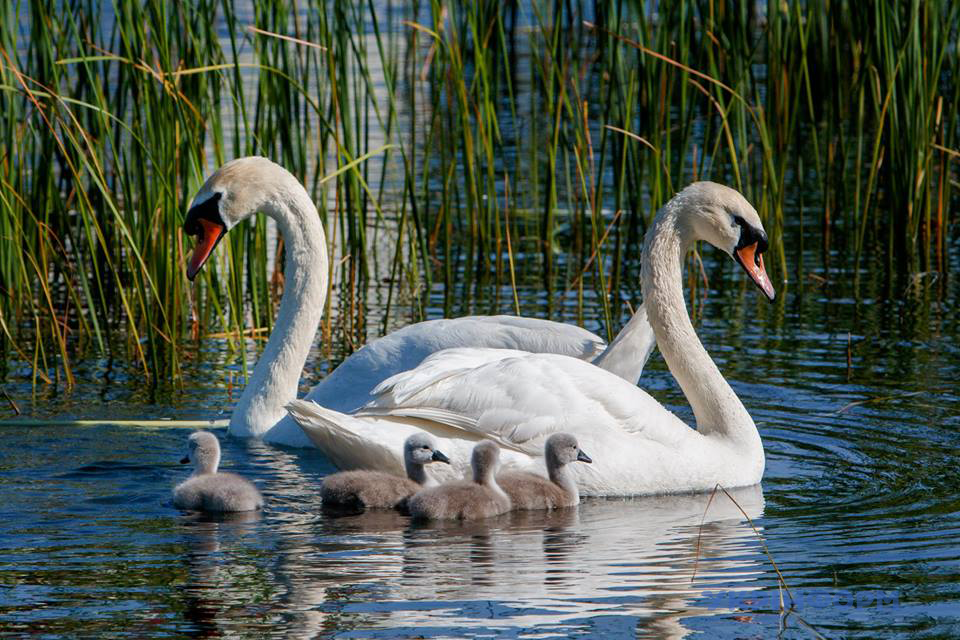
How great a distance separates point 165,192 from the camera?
8.12m

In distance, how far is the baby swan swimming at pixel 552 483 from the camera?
6.15 metres

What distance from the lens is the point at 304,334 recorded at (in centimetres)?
796

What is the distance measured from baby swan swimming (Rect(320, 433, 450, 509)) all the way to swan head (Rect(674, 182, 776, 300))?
169 centimetres

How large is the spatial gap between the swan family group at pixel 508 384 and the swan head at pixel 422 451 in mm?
14

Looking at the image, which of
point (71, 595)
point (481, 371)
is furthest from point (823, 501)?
point (71, 595)

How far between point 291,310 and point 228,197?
63 centimetres

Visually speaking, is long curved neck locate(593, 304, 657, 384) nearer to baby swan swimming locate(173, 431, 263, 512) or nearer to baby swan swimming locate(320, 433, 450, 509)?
baby swan swimming locate(320, 433, 450, 509)

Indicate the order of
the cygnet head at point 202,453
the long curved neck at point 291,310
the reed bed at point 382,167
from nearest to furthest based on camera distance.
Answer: the cygnet head at point 202,453, the long curved neck at point 291,310, the reed bed at point 382,167

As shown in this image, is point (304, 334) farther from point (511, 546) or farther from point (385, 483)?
point (511, 546)

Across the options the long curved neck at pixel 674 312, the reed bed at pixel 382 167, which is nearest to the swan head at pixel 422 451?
the long curved neck at pixel 674 312

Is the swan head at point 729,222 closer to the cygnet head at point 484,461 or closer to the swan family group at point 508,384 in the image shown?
the swan family group at point 508,384

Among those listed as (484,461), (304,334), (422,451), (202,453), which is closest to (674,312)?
(484,461)

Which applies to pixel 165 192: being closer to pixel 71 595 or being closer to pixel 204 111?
pixel 204 111

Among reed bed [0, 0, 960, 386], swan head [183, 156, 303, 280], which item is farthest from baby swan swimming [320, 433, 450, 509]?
reed bed [0, 0, 960, 386]
